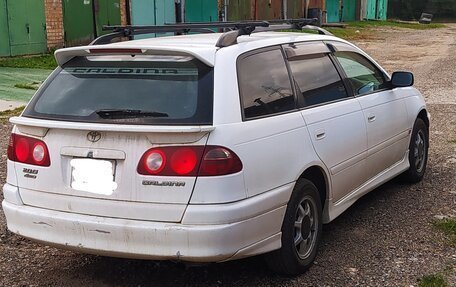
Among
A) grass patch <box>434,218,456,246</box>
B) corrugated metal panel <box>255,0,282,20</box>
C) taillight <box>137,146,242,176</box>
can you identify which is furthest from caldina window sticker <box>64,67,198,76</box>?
corrugated metal panel <box>255,0,282,20</box>

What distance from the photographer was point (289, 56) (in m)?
4.52

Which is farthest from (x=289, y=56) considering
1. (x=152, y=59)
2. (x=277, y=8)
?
(x=277, y=8)

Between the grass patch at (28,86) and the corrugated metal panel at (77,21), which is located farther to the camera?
the corrugated metal panel at (77,21)

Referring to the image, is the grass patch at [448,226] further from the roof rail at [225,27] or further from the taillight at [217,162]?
the taillight at [217,162]

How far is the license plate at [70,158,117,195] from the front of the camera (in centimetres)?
365

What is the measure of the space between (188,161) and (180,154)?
0.06m

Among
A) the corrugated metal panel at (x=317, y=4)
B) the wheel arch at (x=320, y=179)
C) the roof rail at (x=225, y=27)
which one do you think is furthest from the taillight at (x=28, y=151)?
the corrugated metal panel at (x=317, y=4)

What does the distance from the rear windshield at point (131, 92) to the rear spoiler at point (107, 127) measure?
63 millimetres

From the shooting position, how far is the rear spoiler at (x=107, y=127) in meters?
3.51

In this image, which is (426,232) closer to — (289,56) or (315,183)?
(315,183)

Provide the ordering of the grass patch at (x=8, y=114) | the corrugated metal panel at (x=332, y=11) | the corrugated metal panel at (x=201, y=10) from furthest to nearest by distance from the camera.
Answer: the corrugated metal panel at (x=332, y=11)
the corrugated metal panel at (x=201, y=10)
the grass patch at (x=8, y=114)

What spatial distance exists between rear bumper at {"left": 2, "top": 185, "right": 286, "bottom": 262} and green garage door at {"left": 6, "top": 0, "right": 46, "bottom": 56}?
11.6m

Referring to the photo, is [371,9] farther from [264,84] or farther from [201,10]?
[264,84]

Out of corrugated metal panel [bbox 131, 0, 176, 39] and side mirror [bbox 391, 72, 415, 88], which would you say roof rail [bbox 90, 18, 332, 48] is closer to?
side mirror [bbox 391, 72, 415, 88]
